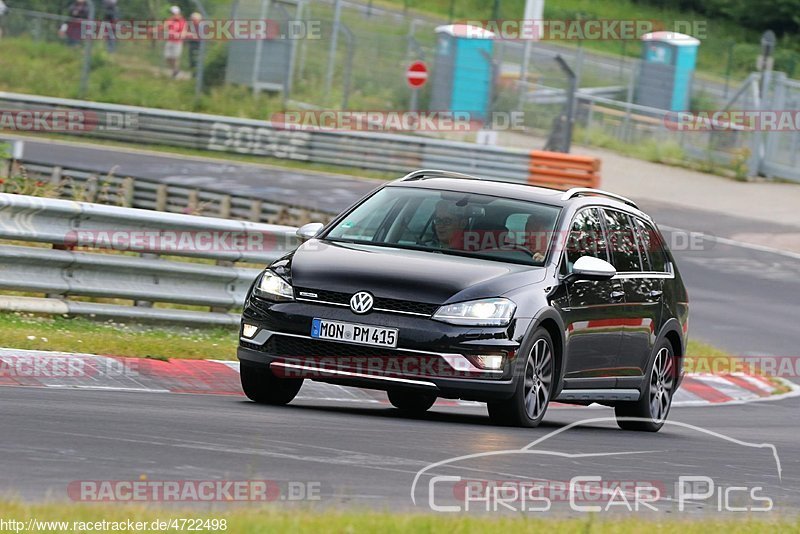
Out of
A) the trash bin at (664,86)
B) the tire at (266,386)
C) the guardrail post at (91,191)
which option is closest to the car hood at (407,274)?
the tire at (266,386)

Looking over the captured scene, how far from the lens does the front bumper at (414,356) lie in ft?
30.6

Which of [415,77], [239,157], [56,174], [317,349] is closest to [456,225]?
[317,349]

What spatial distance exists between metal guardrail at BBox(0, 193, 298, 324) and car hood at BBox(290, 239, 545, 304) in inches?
123

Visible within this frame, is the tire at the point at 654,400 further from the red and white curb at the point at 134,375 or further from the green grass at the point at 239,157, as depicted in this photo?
the green grass at the point at 239,157

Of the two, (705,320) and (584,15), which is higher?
(584,15)

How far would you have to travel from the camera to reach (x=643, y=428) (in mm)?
11852

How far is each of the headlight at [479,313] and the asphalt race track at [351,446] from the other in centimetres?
65

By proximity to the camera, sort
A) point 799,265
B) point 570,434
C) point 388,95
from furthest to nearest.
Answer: point 388,95, point 799,265, point 570,434

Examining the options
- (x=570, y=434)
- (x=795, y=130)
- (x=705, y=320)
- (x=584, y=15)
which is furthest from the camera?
(x=584, y=15)

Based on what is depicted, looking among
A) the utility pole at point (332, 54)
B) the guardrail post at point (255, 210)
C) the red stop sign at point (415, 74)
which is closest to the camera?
the guardrail post at point (255, 210)

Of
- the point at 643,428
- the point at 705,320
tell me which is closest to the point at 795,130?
the point at 705,320

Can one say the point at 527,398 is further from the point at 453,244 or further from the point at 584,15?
the point at 584,15

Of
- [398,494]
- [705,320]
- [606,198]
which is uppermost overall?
[606,198]

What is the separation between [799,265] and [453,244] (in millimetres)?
16555
